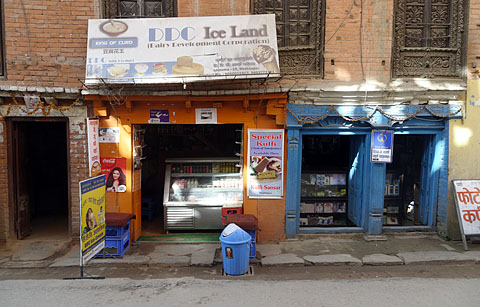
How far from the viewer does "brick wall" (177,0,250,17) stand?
748cm

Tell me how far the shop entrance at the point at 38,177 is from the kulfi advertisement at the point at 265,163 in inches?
181

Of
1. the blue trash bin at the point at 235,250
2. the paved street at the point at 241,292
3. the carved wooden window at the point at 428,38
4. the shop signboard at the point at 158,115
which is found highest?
the carved wooden window at the point at 428,38

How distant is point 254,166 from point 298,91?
6.74 ft

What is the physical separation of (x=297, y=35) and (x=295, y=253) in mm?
5108

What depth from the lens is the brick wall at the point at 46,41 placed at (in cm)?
739

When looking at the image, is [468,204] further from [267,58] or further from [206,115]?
[206,115]

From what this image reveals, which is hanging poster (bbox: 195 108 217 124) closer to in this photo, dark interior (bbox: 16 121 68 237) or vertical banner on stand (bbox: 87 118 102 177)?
vertical banner on stand (bbox: 87 118 102 177)

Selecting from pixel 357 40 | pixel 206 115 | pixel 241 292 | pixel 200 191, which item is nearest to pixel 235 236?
pixel 241 292

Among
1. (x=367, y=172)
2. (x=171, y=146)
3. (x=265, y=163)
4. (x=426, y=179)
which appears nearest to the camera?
(x=265, y=163)

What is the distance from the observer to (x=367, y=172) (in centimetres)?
789

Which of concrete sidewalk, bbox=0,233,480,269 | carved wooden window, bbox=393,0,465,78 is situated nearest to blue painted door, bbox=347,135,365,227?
concrete sidewalk, bbox=0,233,480,269

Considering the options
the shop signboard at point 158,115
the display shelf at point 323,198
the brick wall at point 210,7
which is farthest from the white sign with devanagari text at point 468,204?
the shop signboard at point 158,115

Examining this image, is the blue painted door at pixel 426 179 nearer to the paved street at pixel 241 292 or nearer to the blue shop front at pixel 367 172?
the blue shop front at pixel 367 172

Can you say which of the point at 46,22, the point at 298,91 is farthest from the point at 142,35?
the point at 298,91
